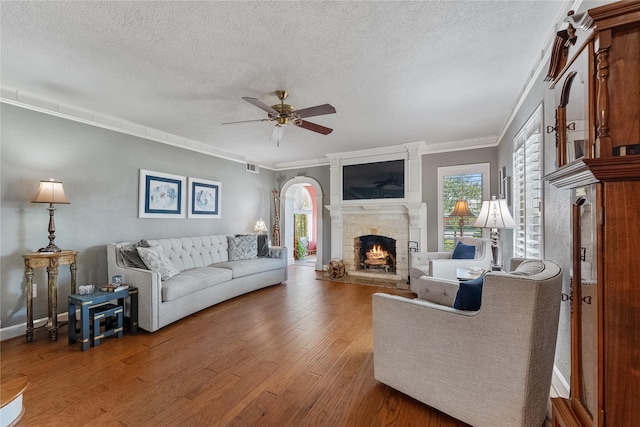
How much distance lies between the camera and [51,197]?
110 inches

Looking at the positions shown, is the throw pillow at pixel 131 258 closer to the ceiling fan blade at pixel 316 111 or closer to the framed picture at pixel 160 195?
the framed picture at pixel 160 195

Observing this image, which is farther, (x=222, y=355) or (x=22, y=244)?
(x=22, y=244)

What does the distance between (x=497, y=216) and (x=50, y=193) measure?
4589 millimetres

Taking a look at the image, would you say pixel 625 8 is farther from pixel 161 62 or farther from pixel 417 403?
pixel 161 62

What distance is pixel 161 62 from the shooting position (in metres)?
2.30

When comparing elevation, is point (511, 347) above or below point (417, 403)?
above

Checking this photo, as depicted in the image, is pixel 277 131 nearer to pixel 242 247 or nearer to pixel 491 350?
pixel 242 247

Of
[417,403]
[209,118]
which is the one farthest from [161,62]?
[417,403]

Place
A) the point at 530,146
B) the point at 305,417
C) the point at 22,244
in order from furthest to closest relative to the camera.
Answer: the point at 22,244 → the point at 530,146 → the point at 305,417

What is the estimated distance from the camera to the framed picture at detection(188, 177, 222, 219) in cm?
469

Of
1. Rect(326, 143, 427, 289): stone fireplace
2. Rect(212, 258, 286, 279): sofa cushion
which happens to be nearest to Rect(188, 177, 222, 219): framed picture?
Rect(212, 258, 286, 279): sofa cushion

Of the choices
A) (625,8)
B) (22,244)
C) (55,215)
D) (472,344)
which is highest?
(625,8)

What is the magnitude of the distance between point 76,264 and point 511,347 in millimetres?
4248

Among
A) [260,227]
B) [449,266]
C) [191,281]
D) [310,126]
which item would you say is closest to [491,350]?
[449,266]
